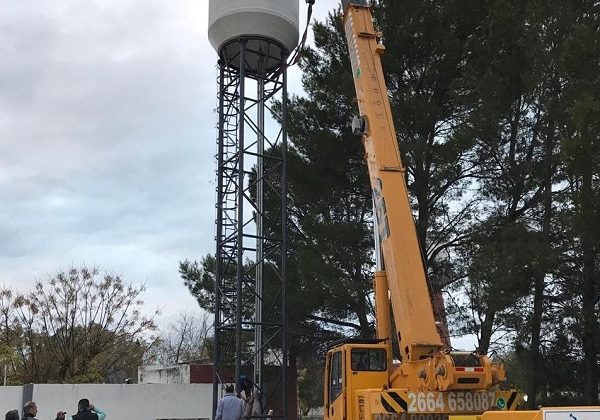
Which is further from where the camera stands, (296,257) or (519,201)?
(296,257)

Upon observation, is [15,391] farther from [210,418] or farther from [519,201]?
[519,201]

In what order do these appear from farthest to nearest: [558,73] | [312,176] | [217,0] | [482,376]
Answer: [312,176], [217,0], [558,73], [482,376]

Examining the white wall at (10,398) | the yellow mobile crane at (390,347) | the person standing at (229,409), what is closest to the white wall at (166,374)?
the white wall at (10,398)

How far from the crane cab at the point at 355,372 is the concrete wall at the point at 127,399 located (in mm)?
11489

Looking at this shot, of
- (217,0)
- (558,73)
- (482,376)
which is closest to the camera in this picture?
(482,376)

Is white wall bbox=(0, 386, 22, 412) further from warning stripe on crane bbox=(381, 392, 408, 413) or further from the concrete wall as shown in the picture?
warning stripe on crane bbox=(381, 392, 408, 413)

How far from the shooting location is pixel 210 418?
2338 cm

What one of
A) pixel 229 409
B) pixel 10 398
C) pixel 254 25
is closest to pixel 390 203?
pixel 229 409

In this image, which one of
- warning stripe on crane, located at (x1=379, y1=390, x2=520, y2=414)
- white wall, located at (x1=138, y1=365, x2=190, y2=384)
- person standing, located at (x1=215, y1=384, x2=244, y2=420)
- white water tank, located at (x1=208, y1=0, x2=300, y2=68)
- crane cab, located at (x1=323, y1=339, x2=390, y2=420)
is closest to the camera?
warning stripe on crane, located at (x1=379, y1=390, x2=520, y2=414)

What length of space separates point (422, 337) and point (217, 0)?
1395 cm

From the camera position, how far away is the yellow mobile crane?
10312mm

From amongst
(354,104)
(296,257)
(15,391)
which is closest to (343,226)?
(296,257)

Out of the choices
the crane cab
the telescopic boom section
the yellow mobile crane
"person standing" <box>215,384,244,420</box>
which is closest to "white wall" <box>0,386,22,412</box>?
"person standing" <box>215,384,244,420</box>

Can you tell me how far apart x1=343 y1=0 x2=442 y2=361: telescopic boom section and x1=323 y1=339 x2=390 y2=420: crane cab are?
0.81 meters
